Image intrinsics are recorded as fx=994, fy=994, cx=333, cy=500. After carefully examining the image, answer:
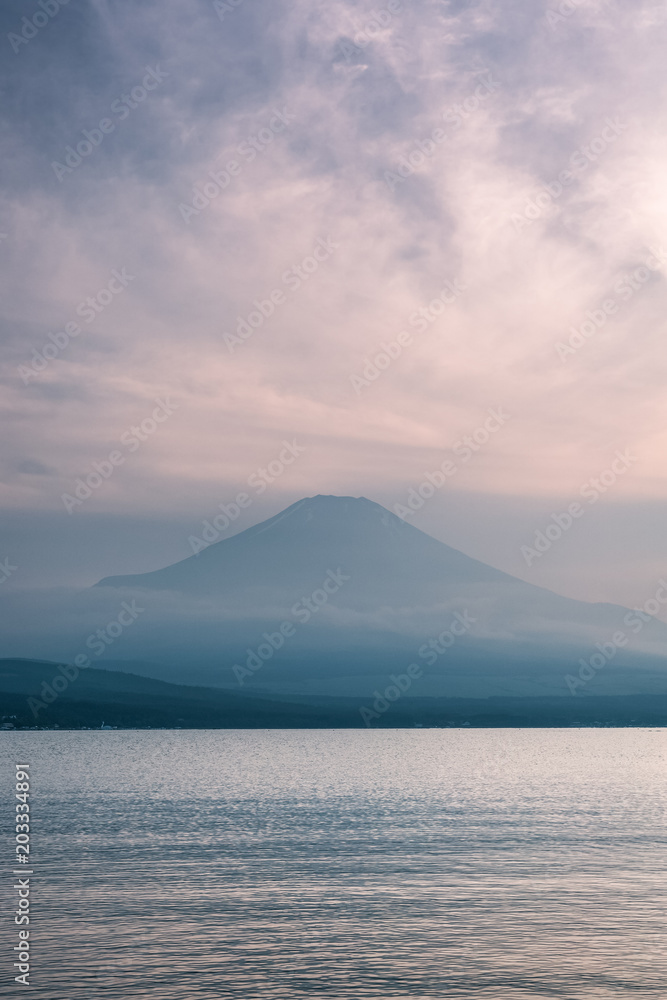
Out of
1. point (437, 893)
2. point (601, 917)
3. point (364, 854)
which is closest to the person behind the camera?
point (601, 917)

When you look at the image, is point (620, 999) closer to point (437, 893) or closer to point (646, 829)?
point (437, 893)

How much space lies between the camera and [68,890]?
155ft

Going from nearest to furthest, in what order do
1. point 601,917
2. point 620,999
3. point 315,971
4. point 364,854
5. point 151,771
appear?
point 620,999 < point 315,971 < point 601,917 < point 364,854 < point 151,771

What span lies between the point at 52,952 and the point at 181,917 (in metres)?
7.47

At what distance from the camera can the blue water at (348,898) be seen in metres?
31.4

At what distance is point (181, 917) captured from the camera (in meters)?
40.9

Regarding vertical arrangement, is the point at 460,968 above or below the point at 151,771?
below

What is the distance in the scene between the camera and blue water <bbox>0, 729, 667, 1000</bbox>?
31422 mm

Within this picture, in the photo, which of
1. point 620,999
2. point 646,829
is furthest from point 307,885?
point 646,829

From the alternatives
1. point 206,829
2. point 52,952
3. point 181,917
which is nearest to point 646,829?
point 206,829

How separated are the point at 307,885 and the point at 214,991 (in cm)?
2016

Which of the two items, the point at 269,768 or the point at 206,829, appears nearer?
the point at 206,829

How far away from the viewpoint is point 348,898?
45.8 metres

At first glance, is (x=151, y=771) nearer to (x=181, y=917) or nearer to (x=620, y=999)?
(x=181, y=917)
